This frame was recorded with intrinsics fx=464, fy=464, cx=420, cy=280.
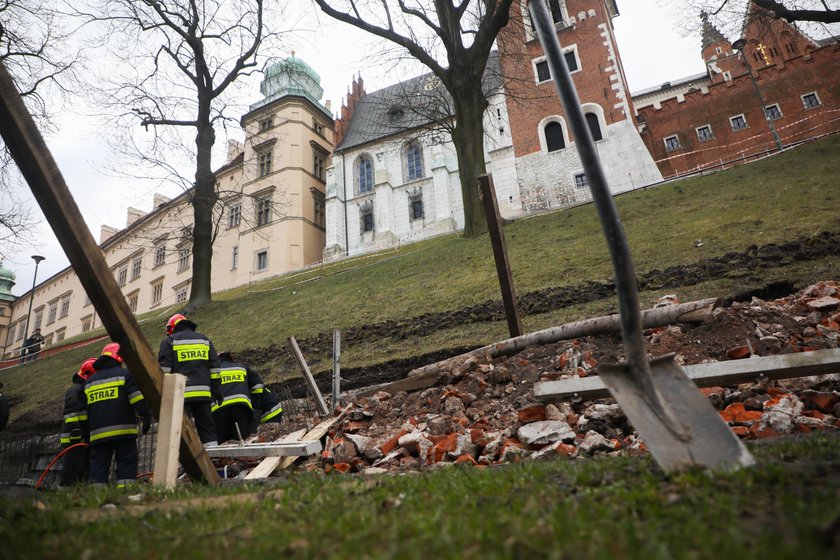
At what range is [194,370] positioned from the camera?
5.68m

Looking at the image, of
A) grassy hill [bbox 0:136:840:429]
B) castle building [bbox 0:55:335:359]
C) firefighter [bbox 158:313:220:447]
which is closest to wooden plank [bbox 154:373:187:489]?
firefighter [bbox 158:313:220:447]

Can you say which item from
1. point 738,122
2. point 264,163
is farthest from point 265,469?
point 264,163

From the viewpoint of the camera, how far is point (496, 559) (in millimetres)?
1266

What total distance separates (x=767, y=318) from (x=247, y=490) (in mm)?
5372

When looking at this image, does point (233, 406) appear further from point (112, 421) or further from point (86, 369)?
point (86, 369)

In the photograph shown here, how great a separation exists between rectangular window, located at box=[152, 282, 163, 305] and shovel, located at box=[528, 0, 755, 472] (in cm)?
5433

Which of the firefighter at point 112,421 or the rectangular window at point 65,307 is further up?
the rectangular window at point 65,307

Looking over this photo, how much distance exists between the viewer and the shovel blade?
197cm

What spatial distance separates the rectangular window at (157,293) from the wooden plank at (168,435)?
52041 millimetres

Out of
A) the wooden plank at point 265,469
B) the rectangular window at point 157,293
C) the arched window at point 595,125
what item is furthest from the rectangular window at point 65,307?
the wooden plank at point 265,469

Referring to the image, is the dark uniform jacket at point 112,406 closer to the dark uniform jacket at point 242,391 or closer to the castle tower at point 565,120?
the dark uniform jacket at point 242,391

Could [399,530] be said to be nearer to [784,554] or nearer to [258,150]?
[784,554]

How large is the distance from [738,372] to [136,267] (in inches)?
2372

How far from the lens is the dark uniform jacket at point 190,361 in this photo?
560 centimetres
